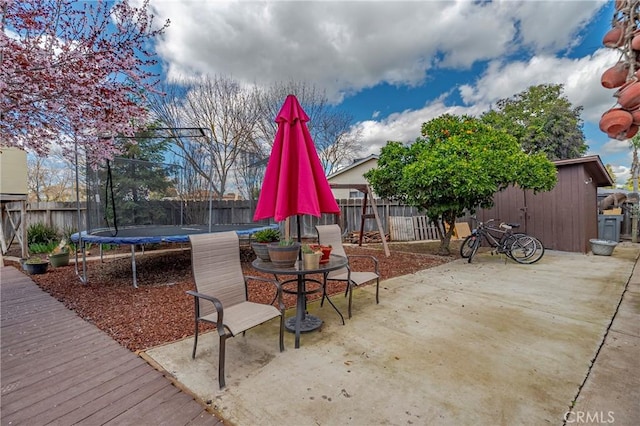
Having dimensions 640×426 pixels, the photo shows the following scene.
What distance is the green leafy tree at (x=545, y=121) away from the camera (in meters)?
16.8

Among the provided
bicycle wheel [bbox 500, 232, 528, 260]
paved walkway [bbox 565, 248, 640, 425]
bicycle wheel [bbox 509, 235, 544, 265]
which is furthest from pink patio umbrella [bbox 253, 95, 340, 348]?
bicycle wheel [bbox 509, 235, 544, 265]

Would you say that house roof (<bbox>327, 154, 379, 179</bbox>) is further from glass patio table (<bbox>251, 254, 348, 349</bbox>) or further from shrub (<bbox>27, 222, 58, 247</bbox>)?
glass patio table (<bbox>251, 254, 348, 349</bbox>)

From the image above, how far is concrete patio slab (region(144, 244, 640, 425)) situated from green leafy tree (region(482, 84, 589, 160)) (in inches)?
662

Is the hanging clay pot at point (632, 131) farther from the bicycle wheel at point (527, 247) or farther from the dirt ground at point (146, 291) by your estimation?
the bicycle wheel at point (527, 247)

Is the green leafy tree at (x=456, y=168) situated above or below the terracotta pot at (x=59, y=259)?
above

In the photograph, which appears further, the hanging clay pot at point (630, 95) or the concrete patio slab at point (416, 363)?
the concrete patio slab at point (416, 363)

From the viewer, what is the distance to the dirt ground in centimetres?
305

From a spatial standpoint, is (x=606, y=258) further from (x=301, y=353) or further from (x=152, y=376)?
(x=152, y=376)

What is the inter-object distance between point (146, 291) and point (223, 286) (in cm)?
243

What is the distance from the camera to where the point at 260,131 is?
13.9 metres

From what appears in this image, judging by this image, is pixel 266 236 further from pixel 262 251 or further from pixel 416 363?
pixel 416 363
